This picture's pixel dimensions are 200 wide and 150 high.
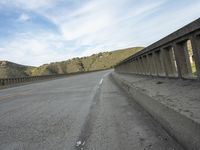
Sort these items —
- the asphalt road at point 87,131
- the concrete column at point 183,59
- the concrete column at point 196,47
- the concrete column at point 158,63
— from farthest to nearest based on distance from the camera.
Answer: the concrete column at point 158,63 < the concrete column at point 183,59 < the concrete column at point 196,47 < the asphalt road at point 87,131

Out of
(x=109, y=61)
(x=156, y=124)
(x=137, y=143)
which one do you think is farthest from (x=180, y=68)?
(x=109, y=61)

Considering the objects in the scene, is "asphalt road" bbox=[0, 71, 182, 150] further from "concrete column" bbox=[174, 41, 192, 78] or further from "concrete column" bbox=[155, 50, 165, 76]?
"concrete column" bbox=[155, 50, 165, 76]

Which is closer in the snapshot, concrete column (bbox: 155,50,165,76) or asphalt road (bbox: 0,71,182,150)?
asphalt road (bbox: 0,71,182,150)

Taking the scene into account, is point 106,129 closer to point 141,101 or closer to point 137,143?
point 137,143

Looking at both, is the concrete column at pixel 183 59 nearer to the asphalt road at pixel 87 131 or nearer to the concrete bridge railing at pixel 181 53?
the concrete bridge railing at pixel 181 53

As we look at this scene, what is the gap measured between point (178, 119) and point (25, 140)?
9.10ft

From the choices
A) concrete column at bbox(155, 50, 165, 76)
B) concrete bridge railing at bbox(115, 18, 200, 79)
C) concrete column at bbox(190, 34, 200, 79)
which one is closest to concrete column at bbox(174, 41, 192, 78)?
concrete bridge railing at bbox(115, 18, 200, 79)

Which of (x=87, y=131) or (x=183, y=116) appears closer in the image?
(x=183, y=116)

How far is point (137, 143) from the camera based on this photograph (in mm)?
4605

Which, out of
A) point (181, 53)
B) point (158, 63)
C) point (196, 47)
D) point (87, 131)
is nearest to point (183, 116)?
point (87, 131)

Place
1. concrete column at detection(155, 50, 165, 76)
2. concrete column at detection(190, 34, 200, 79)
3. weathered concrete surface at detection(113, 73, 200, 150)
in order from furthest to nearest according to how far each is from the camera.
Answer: concrete column at detection(155, 50, 165, 76) < concrete column at detection(190, 34, 200, 79) < weathered concrete surface at detection(113, 73, 200, 150)

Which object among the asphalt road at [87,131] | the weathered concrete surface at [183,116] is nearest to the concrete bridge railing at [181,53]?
the weathered concrete surface at [183,116]

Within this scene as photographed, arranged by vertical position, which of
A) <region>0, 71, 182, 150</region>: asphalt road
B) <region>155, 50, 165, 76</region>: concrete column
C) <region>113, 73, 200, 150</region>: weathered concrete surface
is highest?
<region>155, 50, 165, 76</region>: concrete column

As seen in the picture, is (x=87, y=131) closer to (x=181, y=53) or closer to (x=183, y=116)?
(x=183, y=116)
